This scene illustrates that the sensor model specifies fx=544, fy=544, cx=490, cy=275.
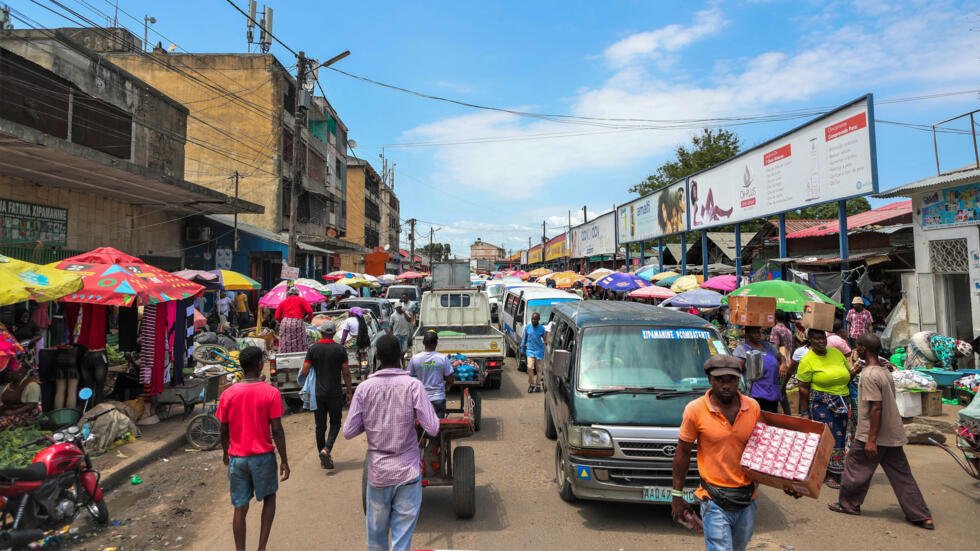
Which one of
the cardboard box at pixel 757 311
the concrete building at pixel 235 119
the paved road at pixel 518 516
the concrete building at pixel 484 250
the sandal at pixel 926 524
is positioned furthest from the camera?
the concrete building at pixel 484 250

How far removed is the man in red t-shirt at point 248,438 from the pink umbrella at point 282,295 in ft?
31.6

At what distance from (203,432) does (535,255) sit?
209ft

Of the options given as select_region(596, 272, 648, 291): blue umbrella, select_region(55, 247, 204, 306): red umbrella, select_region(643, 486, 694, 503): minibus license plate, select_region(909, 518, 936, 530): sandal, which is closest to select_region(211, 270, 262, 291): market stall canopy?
select_region(55, 247, 204, 306): red umbrella

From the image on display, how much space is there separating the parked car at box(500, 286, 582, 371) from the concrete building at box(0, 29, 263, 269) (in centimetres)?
907

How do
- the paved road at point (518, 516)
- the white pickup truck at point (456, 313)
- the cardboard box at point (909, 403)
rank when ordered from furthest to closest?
1. the white pickup truck at point (456, 313)
2. the cardboard box at point (909, 403)
3. the paved road at point (518, 516)

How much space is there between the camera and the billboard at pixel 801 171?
1093 centimetres

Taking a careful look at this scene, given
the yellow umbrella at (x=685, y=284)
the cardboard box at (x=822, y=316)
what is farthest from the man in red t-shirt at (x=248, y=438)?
the yellow umbrella at (x=685, y=284)

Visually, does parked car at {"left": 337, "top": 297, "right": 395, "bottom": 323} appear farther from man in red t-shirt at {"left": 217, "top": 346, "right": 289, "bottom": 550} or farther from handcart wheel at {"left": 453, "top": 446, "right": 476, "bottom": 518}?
man in red t-shirt at {"left": 217, "top": 346, "right": 289, "bottom": 550}

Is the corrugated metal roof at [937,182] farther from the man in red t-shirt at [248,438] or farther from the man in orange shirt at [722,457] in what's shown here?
the man in red t-shirt at [248,438]

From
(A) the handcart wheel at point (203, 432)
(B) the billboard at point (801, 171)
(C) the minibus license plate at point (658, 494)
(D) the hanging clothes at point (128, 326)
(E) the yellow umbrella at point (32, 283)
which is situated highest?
(B) the billboard at point (801, 171)

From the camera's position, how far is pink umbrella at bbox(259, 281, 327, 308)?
13.8m

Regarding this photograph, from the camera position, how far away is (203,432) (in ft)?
25.6

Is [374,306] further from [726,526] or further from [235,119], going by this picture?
[235,119]

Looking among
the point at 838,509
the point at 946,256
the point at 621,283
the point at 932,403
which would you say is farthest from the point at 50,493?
the point at 621,283
